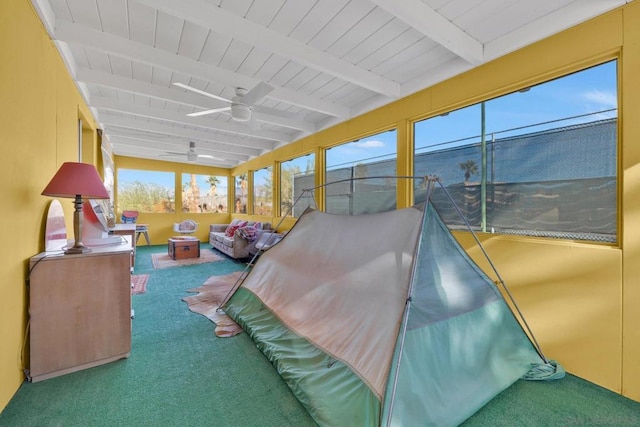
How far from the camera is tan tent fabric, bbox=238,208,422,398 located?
160cm

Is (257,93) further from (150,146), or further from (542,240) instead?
(150,146)

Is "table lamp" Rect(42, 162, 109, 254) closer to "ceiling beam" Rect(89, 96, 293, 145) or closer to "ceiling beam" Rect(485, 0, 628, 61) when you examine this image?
"ceiling beam" Rect(89, 96, 293, 145)

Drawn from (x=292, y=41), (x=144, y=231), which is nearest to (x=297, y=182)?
(x=292, y=41)

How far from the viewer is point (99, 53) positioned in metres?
2.61

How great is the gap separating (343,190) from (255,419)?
10.1 feet

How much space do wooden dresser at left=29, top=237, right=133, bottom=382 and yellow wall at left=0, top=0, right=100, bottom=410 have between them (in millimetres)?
74

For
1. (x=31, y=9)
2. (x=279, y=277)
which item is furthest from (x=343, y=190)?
(x=31, y=9)

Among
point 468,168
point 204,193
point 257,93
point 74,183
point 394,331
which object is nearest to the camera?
point 394,331

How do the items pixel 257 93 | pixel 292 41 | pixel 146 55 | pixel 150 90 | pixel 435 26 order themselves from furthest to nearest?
pixel 150 90 → pixel 257 93 → pixel 146 55 → pixel 292 41 → pixel 435 26

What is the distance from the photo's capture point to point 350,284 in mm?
1971

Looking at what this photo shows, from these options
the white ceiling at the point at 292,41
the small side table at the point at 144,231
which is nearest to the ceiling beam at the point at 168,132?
the white ceiling at the point at 292,41

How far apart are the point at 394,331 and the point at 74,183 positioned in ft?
7.41

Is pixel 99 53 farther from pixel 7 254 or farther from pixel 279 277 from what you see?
pixel 279 277

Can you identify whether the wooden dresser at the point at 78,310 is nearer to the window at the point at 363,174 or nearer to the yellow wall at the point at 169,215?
the window at the point at 363,174
